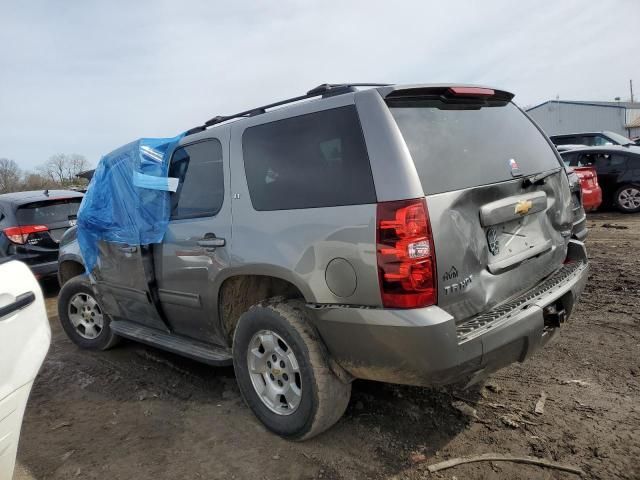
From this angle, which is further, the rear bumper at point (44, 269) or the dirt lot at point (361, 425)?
the rear bumper at point (44, 269)

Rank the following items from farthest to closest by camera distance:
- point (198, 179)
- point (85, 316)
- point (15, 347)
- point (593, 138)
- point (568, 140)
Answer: point (568, 140)
point (593, 138)
point (85, 316)
point (198, 179)
point (15, 347)

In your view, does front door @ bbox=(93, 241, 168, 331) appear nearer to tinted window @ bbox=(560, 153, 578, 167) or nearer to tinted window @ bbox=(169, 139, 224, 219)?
tinted window @ bbox=(169, 139, 224, 219)

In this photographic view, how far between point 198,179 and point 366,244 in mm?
1603

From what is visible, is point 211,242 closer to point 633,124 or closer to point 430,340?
point 430,340

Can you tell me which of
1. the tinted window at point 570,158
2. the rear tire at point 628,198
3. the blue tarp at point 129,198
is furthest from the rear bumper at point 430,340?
the tinted window at point 570,158

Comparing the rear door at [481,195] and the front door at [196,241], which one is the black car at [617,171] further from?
the front door at [196,241]

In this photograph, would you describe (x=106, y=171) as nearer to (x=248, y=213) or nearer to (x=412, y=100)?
(x=248, y=213)

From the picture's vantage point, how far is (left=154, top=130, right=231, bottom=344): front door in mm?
3154

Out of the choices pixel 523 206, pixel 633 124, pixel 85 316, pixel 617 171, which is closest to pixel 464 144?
pixel 523 206

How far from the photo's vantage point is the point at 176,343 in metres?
3.62

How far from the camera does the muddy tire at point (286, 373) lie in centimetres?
263

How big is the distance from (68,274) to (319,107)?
3681mm

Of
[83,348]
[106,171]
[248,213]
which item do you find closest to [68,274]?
[83,348]

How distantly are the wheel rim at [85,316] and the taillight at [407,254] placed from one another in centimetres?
341
